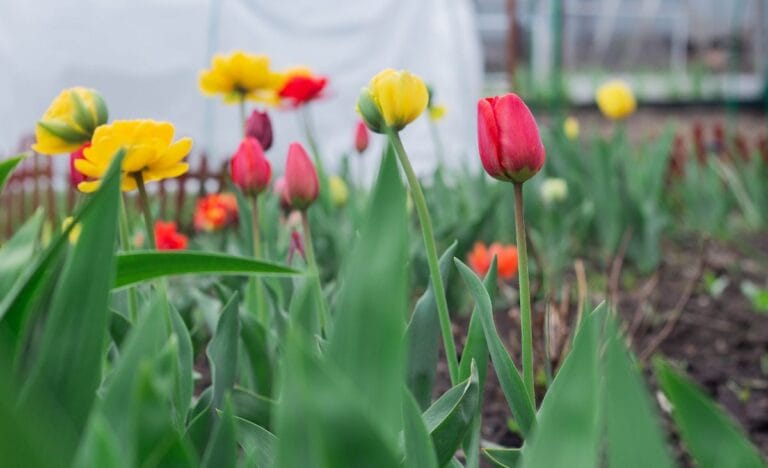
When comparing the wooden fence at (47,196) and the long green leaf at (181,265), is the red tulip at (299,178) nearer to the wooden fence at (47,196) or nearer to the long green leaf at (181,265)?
the long green leaf at (181,265)

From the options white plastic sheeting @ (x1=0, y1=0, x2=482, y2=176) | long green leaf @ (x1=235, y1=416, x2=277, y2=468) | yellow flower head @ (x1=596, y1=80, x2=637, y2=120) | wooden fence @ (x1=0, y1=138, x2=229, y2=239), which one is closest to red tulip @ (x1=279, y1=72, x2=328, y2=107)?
long green leaf @ (x1=235, y1=416, x2=277, y2=468)

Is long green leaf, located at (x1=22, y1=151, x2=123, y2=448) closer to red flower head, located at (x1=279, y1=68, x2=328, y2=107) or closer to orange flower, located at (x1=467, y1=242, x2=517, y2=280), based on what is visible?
red flower head, located at (x1=279, y1=68, x2=328, y2=107)

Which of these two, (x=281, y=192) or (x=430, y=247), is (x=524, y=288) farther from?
(x=281, y=192)

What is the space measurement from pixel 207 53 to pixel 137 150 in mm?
5885

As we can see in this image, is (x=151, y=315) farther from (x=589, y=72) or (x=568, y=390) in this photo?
(x=589, y=72)

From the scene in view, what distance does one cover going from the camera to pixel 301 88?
6.20 ft

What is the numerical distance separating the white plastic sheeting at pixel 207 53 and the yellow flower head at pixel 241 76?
450 centimetres

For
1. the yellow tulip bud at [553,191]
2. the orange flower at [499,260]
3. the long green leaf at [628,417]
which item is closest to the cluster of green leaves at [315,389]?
the long green leaf at [628,417]

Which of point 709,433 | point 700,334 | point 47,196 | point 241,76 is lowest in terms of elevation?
point 700,334

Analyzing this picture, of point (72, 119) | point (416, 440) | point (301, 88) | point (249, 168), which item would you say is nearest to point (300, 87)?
point (301, 88)

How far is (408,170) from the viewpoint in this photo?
2.86 feet

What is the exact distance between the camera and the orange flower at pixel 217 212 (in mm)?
2490

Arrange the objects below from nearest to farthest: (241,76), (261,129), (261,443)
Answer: (261,443), (261,129), (241,76)

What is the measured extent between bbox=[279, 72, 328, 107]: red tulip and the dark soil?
49 cm
